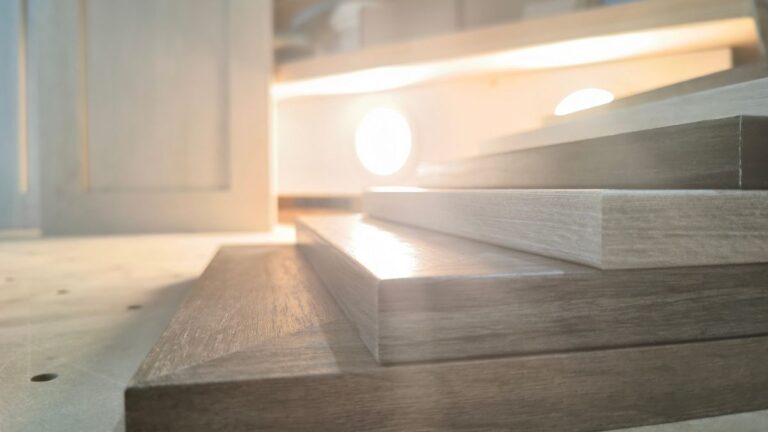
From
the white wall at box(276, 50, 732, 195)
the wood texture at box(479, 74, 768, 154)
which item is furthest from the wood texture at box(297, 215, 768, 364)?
the white wall at box(276, 50, 732, 195)

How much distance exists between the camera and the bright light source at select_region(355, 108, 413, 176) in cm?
266

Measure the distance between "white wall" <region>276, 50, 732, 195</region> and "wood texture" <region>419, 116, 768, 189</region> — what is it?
3.11 ft

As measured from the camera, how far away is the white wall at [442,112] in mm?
2100

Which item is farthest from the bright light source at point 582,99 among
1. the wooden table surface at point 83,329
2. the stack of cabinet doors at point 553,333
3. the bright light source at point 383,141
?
the stack of cabinet doors at point 553,333

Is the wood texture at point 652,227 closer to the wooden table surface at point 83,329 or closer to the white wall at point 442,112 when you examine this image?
the wooden table surface at point 83,329

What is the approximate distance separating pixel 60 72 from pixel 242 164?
33.7 inches

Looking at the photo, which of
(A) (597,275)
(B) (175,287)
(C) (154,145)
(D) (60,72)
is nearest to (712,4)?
(A) (597,275)

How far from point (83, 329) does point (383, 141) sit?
6.78 ft

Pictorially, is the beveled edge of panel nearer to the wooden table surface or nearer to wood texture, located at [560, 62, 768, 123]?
the wooden table surface

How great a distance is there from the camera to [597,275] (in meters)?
0.47

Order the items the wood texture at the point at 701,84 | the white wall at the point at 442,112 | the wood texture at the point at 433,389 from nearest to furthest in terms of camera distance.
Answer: the wood texture at the point at 433,389 < the wood texture at the point at 701,84 < the white wall at the point at 442,112

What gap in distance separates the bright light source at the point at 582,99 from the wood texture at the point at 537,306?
1742mm

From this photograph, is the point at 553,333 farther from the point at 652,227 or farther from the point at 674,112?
the point at 674,112

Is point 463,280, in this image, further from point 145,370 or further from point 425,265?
point 145,370
